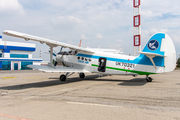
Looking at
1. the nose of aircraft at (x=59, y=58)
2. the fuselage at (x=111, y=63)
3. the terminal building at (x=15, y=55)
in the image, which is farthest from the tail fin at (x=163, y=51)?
the terminal building at (x=15, y=55)

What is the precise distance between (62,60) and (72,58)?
1573 millimetres

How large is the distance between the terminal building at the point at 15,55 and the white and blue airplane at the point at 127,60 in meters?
45.5

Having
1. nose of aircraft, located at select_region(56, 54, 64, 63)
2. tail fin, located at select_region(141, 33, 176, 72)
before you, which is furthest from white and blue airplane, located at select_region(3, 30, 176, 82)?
nose of aircraft, located at select_region(56, 54, 64, 63)

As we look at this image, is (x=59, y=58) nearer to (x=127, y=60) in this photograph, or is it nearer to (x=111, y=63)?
(x=111, y=63)

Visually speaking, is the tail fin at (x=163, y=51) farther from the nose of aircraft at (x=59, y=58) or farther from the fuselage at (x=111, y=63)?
the nose of aircraft at (x=59, y=58)

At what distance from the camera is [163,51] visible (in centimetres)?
1135

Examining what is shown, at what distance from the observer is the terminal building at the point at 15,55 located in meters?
53.6

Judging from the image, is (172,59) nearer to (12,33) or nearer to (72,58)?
(72,58)

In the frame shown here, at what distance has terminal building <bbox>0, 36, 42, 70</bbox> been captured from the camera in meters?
53.6

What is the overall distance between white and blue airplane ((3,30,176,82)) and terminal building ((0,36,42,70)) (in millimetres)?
45479

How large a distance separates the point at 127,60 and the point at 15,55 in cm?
5584

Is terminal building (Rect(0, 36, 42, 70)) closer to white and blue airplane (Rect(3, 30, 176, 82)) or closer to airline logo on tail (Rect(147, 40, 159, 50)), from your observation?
white and blue airplane (Rect(3, 30, 176, 82))

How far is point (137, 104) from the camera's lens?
5715 mm

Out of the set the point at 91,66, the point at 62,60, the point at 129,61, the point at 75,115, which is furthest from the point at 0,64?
the point at 75,115
